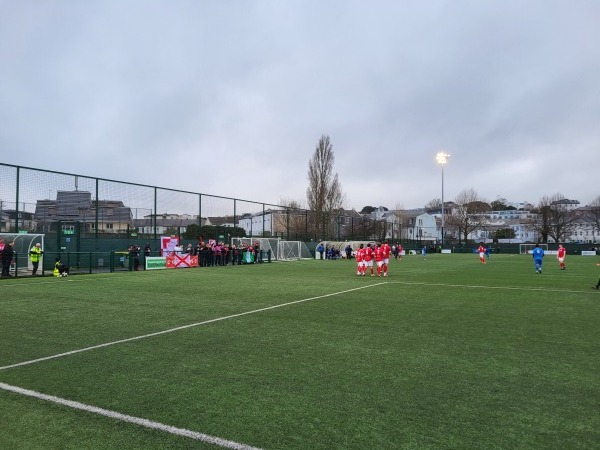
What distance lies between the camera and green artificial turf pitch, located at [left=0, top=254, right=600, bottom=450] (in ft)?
12.1

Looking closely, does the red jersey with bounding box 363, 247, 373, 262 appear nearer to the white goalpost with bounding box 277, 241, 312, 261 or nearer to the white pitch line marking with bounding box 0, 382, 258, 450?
the white pitch line marking with bounding box 0, 382, 258, 450

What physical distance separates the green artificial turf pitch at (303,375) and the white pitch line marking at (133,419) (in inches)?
1.9

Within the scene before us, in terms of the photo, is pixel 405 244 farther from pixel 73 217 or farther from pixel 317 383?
pixel 317 383

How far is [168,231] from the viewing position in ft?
109

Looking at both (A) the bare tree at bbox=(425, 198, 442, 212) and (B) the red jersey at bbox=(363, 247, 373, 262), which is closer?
(B) the red jersey at bbox=(363, 247, 373, 262)

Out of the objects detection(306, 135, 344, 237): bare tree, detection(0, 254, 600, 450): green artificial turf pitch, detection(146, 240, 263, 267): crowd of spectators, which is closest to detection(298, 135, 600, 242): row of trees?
detection(306, 135, 344, 237): bare tree

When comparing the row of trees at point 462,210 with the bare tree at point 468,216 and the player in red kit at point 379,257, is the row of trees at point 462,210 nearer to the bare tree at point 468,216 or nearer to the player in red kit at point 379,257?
the bare tree at point 468,216

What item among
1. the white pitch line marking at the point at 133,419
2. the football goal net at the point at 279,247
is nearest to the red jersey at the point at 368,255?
the football goal net at the point at 279,247

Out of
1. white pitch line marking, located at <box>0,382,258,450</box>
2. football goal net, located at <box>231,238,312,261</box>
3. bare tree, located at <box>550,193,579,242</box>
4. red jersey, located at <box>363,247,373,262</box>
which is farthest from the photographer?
bare tree, located at <box>550,193,579,242</box>

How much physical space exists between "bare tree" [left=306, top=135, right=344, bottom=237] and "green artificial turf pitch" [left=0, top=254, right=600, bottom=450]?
5367cm

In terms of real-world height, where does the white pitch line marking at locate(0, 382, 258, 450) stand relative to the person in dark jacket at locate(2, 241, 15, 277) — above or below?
below

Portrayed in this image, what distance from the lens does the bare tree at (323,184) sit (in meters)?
64.2

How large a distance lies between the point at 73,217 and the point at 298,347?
25114mm

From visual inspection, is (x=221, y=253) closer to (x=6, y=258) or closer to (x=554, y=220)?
(x=6, y=258)
